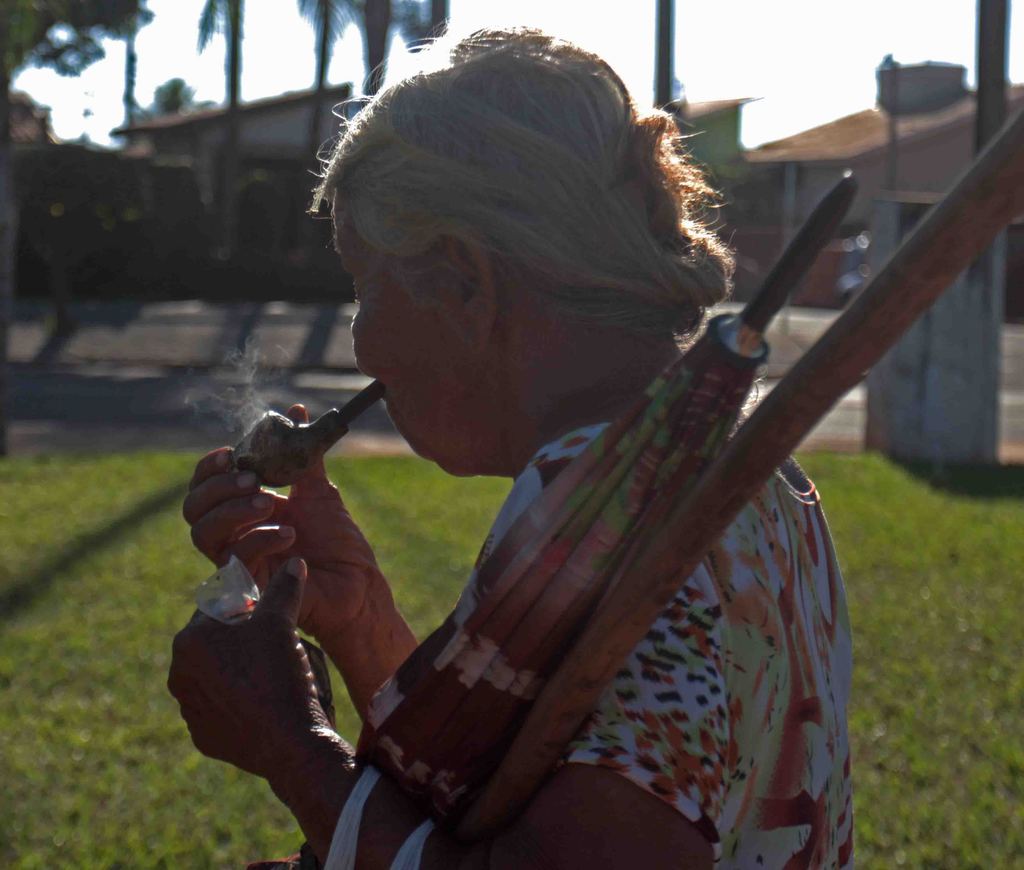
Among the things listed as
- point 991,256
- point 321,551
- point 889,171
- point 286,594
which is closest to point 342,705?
point 321,551

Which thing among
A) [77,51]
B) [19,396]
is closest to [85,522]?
[19,396]

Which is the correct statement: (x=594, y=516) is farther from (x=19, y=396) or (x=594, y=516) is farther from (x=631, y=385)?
(x=19, y=396)

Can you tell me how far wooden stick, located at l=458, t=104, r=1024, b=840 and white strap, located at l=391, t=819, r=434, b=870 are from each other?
4 centimetres

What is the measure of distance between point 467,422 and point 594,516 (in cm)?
40

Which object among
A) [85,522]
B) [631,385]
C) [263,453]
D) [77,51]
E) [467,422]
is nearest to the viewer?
[631,385]

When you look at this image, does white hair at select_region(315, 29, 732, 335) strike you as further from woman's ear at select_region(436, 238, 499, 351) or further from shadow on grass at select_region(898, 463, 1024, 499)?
shadow on grass at select_region(898, 463, 1024, 499)

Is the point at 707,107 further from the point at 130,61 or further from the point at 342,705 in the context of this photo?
the point at 130,61

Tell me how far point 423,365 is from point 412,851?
1.79 ft

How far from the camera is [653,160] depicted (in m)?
1.55

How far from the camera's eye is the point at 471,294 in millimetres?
1521

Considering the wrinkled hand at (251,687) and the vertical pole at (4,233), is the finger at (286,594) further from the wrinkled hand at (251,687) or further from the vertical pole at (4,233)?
the vertical pole at (4,233)

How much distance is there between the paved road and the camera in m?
10.8

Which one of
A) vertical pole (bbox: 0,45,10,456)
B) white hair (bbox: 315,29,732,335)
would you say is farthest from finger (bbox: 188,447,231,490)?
vertical pole (bbox: 0,45,10,456)

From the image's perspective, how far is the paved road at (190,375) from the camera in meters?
10.8
